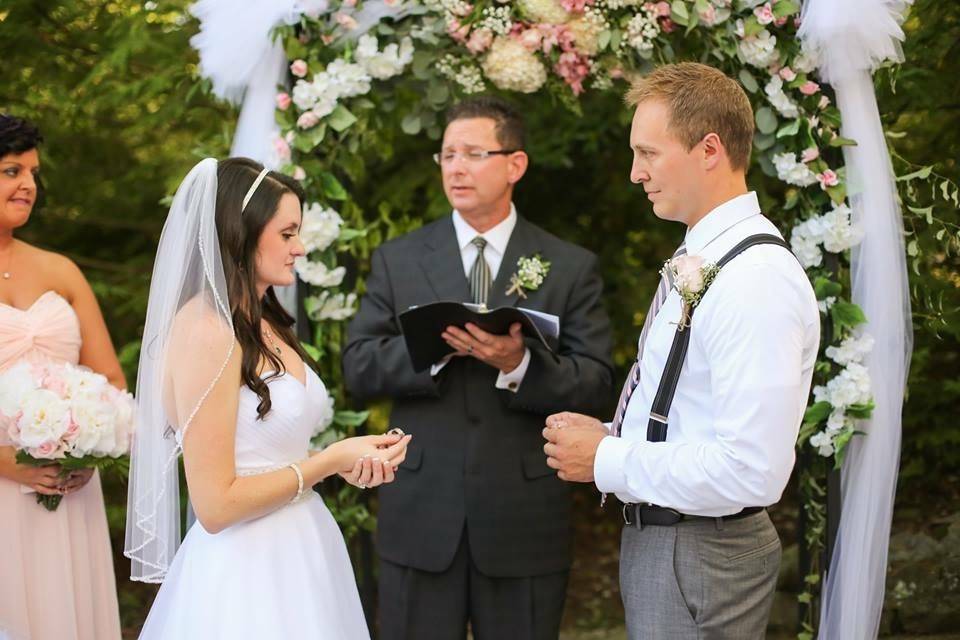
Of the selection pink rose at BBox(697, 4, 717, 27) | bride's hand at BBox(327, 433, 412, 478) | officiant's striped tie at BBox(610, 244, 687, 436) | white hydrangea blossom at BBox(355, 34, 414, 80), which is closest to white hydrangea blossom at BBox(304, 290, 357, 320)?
white hydrangea blossom at BBox(355, 34, 414, 80)

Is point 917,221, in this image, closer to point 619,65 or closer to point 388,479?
point 619,65

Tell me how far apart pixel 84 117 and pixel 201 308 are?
3609 millimetres

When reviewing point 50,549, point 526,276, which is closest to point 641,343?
point 526,276

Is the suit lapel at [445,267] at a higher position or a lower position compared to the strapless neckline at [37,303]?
higher

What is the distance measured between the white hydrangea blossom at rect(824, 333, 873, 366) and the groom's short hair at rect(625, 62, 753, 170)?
1.33 meters

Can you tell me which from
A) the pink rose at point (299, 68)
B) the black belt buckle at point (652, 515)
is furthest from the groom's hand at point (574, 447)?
the pink rose at point (299, 68)

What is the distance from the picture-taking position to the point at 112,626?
3.73m

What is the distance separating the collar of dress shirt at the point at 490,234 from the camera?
3998 millimetres

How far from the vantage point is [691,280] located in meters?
2.61

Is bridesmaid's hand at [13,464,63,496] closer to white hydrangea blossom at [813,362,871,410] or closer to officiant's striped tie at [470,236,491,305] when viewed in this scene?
officiant's striped tie at [470,236,491,305]

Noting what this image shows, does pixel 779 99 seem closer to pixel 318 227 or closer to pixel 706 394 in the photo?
pixel 706 394

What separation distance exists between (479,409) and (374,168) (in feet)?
8.17

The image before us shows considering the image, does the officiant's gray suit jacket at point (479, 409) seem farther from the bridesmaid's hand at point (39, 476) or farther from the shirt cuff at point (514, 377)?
the bridesmaid's hand at point (39, 476)

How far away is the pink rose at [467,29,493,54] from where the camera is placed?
3.97 metres
